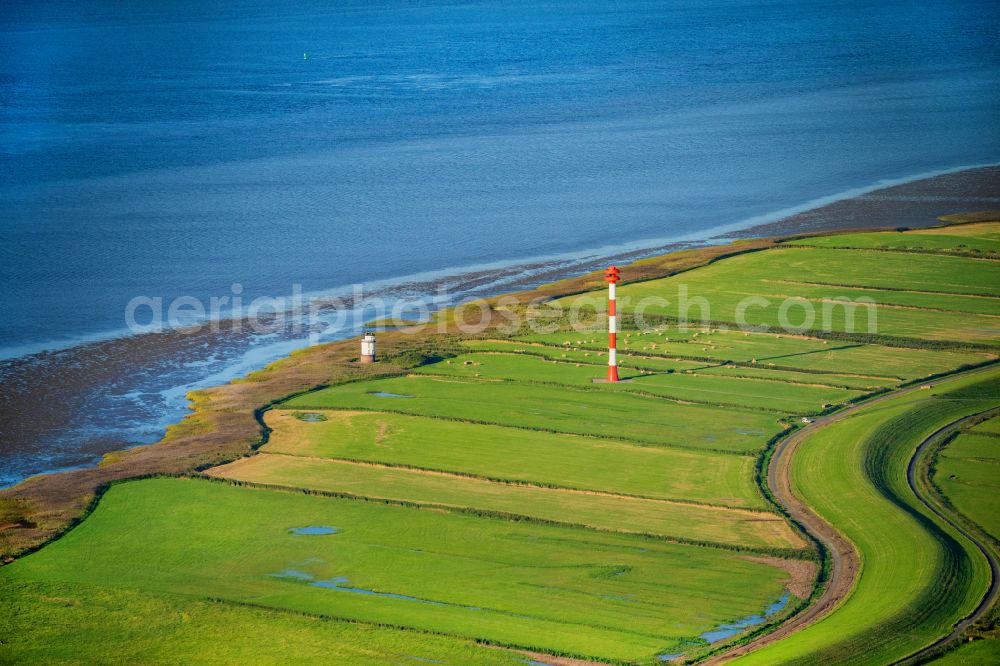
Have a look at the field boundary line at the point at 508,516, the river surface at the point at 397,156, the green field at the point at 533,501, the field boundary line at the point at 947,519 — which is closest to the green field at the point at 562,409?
the field boundary line at the point at 947,519

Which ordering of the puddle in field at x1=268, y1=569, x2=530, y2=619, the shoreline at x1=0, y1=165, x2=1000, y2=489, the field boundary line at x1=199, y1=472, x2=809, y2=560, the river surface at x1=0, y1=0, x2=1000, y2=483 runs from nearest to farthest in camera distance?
the puddle in field at x1=268, y1=569, x2=530, y2=619, the field boundary line at x1=199, y1=472, x2=809, y2=560, the shoreline at x1=0, y1=165, x2=1000, y2=489, the river surface at x1=0, y1=0, x2=1000, y2=483

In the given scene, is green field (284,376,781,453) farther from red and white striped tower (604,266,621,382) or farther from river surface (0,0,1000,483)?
river surface (0,0,1000,483)

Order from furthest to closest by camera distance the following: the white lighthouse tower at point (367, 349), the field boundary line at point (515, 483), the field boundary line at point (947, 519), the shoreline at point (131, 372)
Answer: the white lighthouse tower at point (367, 349) < the shoreline at point (131, 372) < the field boundary line at point (515, 483) < the field boundary line at point (947, 519)

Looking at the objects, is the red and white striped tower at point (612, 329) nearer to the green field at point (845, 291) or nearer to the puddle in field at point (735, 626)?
the green field at point (845, 291)

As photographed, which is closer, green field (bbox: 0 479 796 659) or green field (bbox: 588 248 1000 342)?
green field (bbox: 0 479 796 659)

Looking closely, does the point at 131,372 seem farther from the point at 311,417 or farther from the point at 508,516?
the point at 508,516

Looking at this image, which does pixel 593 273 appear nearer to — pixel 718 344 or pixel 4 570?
pixel 718 344

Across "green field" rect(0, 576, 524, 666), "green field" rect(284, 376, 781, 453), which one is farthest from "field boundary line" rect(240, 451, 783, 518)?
"green field" rect(0, 576, 524, 666)
